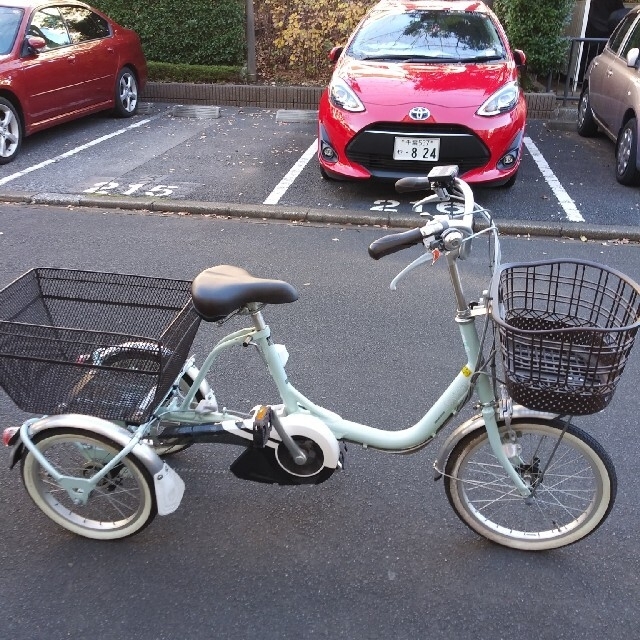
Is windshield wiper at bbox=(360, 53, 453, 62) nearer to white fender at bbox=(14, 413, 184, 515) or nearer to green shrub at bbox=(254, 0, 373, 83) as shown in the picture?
green shrub at bbox=(254, 0, 373, 83)

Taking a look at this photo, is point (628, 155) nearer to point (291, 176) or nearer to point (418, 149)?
point (418, 149)

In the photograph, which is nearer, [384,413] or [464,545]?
[464,545]

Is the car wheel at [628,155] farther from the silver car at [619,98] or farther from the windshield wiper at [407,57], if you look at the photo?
the windshield wiper at [407,57]

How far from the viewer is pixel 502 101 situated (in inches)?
241

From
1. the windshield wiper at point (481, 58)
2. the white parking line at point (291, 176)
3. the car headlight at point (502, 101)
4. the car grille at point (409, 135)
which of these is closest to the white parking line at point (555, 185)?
the car grille at point (409, 135)

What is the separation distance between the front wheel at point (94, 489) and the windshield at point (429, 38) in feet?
17.6

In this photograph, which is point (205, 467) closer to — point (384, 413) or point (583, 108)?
point (384, 413)

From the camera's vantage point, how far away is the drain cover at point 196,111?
9.81 metres

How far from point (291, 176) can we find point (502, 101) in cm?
227

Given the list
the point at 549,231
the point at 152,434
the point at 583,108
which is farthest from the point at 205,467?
the point at 583,108

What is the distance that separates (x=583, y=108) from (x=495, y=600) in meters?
7.96

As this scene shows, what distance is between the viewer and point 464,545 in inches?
103

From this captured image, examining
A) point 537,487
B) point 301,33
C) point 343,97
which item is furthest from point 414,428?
point 301,33

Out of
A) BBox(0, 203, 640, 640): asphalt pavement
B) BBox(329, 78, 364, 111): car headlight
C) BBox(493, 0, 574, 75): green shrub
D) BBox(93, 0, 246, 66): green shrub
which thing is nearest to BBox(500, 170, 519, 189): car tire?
BBox(329, 78, 364, 111): car headlight
